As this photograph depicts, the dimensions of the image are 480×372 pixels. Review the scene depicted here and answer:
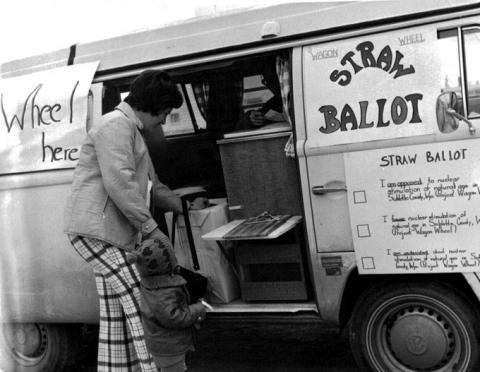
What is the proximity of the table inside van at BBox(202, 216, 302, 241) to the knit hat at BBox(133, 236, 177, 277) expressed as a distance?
81 cm

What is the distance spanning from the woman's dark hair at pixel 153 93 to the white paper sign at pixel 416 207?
1.06 metres

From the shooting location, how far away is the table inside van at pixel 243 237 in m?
4.15

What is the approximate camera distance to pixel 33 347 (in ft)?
17.2

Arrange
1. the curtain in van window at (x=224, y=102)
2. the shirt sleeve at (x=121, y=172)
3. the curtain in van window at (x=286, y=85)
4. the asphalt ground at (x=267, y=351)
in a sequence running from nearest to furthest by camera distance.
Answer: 1. the shirt sleeve at (x=121, y=172)
2. the curtain in van window at (x=286, y=85)
3. the asphalt ground at (x=267, y=351)
4. the curtain in van window at (x=224, y=102)

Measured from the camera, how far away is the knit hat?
3.44 metres

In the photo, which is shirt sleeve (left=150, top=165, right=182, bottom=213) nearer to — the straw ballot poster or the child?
the child

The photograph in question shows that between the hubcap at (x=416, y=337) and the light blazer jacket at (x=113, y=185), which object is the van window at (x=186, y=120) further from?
the hubcap at (x=416, y=337)

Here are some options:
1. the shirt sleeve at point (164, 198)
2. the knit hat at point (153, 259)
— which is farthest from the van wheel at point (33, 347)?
the knit hat at point (153, 259)

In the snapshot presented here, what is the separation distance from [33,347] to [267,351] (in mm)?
1754

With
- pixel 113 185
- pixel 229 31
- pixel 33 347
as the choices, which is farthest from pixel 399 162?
pixel 33 347

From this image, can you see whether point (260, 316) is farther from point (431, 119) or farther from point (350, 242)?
point (431, 119)

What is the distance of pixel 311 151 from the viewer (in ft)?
13.5

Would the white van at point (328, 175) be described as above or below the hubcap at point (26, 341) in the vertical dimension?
above

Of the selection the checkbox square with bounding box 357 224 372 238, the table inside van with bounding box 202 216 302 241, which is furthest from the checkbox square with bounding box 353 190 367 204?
the table inside van with bounding box 202 216 302 241
